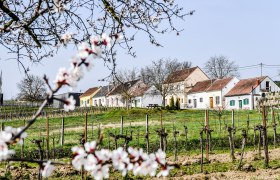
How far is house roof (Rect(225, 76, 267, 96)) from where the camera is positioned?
205ft

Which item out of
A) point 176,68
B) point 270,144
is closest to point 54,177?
point 270,144

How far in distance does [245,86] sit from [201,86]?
1096cm

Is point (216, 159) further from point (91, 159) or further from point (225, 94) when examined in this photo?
point (225, 94)

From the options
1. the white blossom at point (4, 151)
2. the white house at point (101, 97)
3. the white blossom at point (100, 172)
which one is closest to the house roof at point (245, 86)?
the white house at point (101, 97)

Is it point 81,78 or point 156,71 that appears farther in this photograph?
point 156,71

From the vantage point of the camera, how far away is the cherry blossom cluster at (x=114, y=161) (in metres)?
2.60

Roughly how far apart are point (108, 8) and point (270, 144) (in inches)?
688

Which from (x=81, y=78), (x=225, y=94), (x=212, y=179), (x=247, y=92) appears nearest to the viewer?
(x=81, y=78)

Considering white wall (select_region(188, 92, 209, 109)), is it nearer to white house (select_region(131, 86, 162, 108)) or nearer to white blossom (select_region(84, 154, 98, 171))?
white house (select_region(131, 86, 162, 108))

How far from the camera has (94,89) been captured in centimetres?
10281

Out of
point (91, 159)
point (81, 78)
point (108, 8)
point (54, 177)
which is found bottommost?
point (54, 177)

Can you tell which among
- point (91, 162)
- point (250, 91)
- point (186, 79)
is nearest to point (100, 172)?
point (91, 162)

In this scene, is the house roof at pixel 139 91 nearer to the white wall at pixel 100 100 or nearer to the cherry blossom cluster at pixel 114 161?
the white wall at pixel 100 100

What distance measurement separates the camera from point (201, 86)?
244 ft
